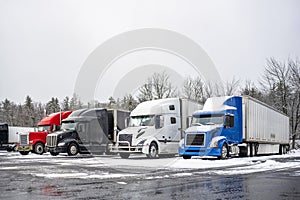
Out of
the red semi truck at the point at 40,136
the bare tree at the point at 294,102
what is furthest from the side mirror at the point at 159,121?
the bare tree at the point at 294,102

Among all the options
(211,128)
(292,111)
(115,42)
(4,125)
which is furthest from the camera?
Answer: (292,111)

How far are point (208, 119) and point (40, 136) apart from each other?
15886 mm

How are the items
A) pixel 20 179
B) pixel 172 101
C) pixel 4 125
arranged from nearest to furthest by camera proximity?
pixel 20 179 → pixel 172 101 → pixel 4 125

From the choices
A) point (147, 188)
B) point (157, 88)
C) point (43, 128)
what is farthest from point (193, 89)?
point (147, 188)

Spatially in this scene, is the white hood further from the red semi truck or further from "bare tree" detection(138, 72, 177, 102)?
"bare tree" detection(138, 72, 177, 102)

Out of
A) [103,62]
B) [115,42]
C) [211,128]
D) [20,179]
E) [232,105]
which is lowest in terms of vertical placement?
[20,179]

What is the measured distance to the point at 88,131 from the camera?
25.9 meters

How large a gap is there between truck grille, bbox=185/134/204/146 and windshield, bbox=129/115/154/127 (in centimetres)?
301

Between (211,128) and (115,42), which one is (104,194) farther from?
(115,42)

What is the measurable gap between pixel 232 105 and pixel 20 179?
553 inches

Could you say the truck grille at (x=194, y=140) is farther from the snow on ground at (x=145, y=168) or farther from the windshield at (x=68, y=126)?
the windshield at (x=68, y=126)

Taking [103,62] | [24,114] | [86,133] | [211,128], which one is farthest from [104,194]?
[24,114]

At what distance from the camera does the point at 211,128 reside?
63.4ft

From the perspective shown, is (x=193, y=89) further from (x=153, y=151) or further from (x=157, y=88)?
(x=153, y=151)
